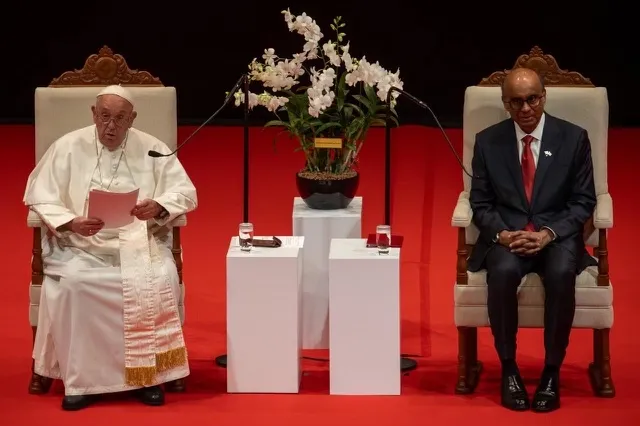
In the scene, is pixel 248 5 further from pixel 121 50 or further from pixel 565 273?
pixel 565 273

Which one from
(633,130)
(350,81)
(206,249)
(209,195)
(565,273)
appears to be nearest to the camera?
(565,273)

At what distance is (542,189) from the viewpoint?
17.8ft

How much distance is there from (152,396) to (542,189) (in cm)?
169

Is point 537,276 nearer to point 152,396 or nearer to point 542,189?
point 542,189

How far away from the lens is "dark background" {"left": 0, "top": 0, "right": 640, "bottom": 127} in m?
10.3

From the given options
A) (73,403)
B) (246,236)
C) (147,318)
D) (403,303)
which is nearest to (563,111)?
(403,303)

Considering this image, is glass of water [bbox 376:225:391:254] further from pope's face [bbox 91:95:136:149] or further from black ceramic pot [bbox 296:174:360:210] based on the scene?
pope's face [bbox 91:95:136:149]

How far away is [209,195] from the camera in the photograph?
851cm

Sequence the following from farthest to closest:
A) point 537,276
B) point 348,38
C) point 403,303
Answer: point 348,38, point 403,303, point 537,276

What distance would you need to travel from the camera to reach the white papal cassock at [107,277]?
5.17 meters

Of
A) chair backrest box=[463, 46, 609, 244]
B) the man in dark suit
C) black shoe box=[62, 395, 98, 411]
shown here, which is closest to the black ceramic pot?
chair backrest box=[463, 46, 609, 244]

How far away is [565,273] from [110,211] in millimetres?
1703

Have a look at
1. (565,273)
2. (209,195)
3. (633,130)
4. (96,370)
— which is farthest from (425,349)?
(633,130)

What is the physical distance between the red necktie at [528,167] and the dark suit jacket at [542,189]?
3cm
